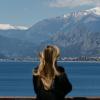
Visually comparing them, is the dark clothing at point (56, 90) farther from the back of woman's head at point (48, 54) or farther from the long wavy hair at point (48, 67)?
the back of woman's head at point (48, 54)

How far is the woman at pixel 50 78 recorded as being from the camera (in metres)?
7.81

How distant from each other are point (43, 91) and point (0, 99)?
5.10 ft

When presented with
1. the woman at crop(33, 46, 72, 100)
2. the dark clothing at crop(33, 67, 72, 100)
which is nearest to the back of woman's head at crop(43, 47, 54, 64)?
the woman at crop(33, 46, 72, 100)

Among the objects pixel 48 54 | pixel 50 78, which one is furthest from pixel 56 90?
pixel 48 54

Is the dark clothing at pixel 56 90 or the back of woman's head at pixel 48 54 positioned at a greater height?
the back of woman's head at pixel 48 54

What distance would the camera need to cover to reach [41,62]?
7.79 m

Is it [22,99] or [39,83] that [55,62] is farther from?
[22,99]

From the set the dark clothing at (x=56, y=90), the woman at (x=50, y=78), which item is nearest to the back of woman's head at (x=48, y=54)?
the woman at (x=50, y=78)

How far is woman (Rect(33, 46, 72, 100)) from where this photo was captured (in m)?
7.81

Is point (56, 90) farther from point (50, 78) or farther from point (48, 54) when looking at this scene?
point (48, 54)

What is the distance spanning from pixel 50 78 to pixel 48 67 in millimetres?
161

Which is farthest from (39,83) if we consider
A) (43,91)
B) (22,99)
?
(22,99)

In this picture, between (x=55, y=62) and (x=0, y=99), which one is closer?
(x=55, y=62)

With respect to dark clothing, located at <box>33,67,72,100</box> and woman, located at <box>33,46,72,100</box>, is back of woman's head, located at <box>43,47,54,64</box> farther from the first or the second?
dark clothing, located at <box>33,67,72,100</box>
